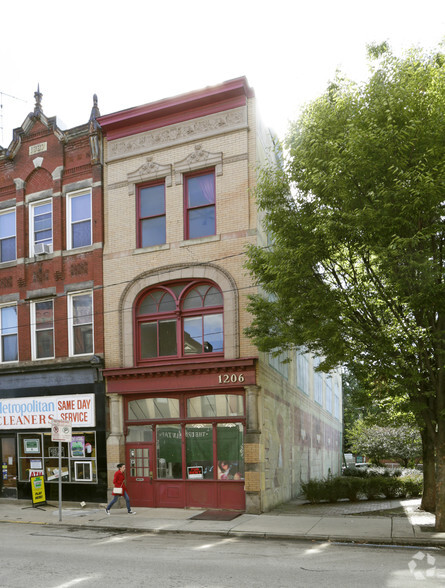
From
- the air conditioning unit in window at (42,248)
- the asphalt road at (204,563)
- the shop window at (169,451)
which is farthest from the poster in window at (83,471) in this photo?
the air conditioning unit in window at (42,248)

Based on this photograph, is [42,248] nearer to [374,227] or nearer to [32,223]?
[32,223]

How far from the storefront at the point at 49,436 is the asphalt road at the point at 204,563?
560cm

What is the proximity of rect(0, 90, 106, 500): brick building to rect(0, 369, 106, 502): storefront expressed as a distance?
3 cm

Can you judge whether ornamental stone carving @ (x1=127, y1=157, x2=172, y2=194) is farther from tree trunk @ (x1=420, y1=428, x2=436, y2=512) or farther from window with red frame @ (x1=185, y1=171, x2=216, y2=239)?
tree trunk @ (x1=420, y1=428, x2=436, y2=512)

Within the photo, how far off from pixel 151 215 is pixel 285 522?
10.4 metres

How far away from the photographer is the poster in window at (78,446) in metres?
19.6

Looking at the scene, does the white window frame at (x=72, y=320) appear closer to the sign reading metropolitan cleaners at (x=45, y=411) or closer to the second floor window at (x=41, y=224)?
the sign reading metropolitan cleaners at (x=45, y=411)

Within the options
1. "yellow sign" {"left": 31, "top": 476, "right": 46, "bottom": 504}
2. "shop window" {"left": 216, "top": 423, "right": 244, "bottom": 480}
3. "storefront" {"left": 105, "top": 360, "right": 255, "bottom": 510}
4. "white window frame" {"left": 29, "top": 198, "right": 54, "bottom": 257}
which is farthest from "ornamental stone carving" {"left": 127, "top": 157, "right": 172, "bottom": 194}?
"yellow sign" {"left": 31, "top": 476, "right": 46, "bottom": 504}

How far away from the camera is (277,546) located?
12.3m

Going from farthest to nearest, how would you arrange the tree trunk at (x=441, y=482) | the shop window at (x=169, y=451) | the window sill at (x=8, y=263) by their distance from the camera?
the window sill at (x=8, y=263) < the shop window at (x=169, y=451) < the tree trunk at (x=441, y=482)

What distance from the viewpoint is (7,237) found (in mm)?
22500

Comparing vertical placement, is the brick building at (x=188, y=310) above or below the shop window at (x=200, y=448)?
above

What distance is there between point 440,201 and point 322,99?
3714 millimetres

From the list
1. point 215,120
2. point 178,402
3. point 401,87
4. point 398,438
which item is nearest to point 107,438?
point 178,402
